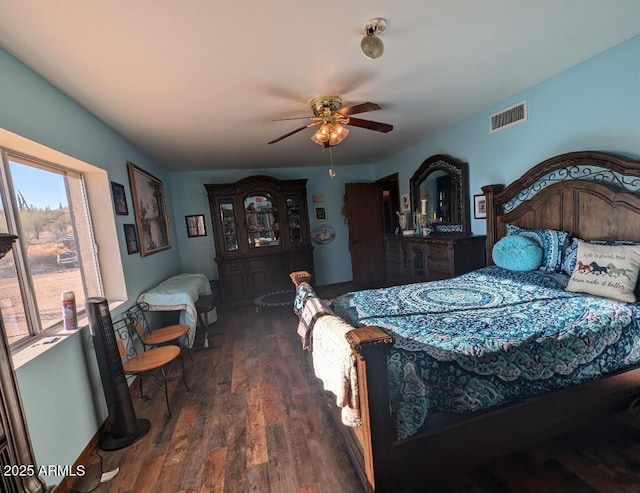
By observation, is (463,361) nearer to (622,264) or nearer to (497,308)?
(497,308)

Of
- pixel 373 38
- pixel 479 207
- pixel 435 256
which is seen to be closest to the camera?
pixel 373 38

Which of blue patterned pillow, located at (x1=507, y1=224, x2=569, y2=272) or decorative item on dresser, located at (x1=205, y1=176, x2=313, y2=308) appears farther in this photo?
decorative item on dresser, located at (x1=205, y1=176, x2=313, y2=308)

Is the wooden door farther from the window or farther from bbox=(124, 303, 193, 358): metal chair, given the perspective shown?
the window

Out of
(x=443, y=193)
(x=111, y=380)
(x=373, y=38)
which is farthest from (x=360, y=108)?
(x=111, y=380)

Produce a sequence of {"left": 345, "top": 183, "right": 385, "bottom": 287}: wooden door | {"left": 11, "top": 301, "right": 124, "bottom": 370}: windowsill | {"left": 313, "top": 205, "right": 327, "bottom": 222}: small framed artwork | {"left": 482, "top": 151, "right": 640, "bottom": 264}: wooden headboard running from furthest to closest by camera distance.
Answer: {"left": 313, "top": 205, "right": 327, "bottom": 222}: small framed artwork, {"left": 345, "top": 183, "right": 385, "bottom": 287}: wooden door, {"left": 482, "top": 151, "right": 640, "bottom": 264}: wooden headboard, {"left": 11, "top": 301, "right": 124, "bottom": 370}: windowsill

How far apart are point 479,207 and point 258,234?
3285mm

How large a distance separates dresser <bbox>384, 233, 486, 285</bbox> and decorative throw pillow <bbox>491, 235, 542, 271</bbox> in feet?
1.62

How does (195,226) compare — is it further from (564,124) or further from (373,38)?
(564,124)

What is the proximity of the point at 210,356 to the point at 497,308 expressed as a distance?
8.87 feet

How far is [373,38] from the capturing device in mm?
1494

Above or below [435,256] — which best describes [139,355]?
below

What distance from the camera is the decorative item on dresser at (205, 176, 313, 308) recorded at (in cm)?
456

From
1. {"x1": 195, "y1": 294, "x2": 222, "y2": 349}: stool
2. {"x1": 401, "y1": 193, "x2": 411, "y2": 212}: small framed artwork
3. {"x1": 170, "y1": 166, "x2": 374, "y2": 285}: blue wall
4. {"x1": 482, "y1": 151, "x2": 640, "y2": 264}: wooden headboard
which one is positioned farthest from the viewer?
{"x1": 170, "y1": 166, "x2": 374, "y2": 285}: blue wall

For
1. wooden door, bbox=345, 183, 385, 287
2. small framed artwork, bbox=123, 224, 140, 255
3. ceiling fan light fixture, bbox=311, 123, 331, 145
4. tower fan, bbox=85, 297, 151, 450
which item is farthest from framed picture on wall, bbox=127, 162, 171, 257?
wooden door, bbox=345, 183, 385, 287
